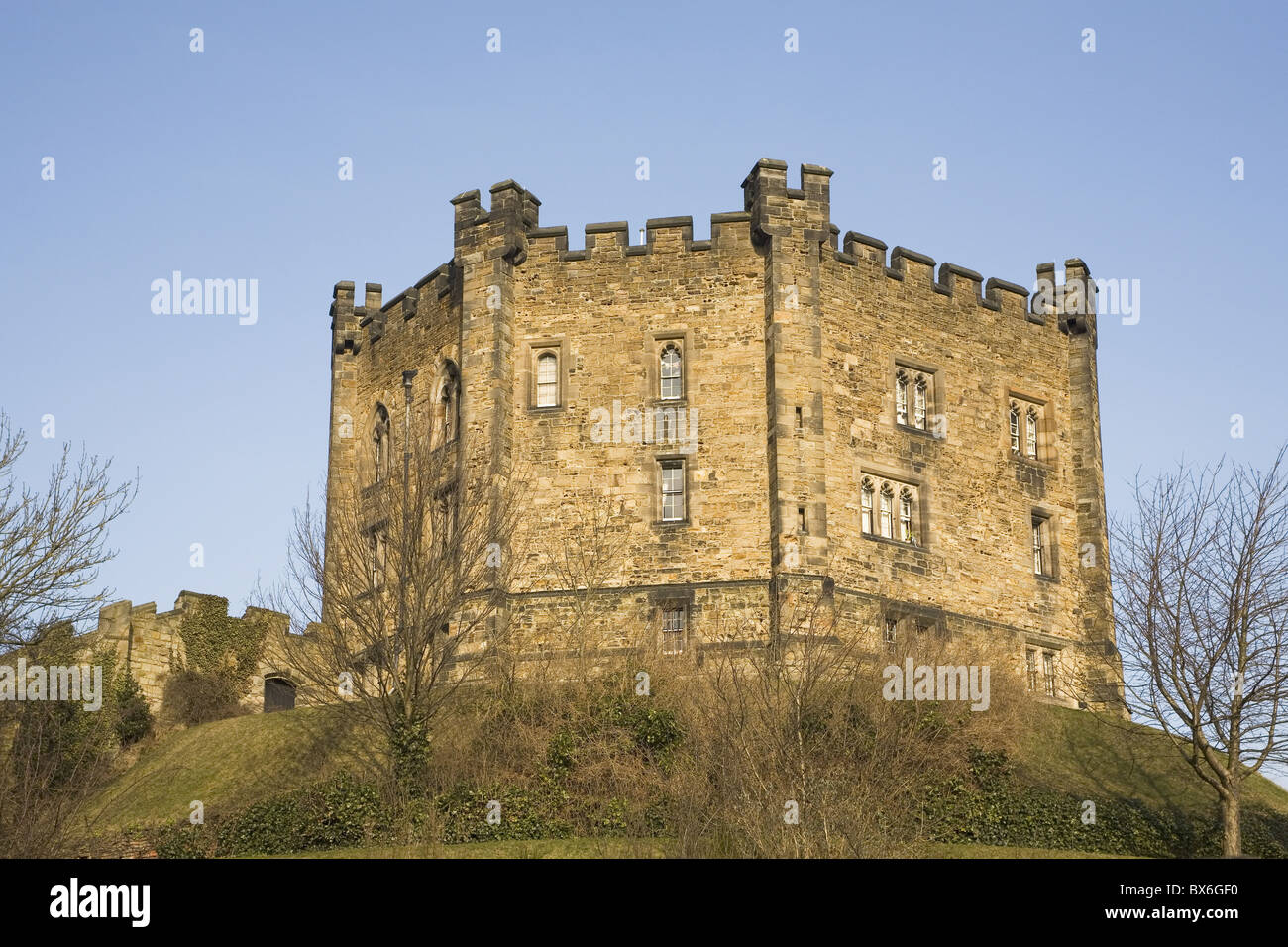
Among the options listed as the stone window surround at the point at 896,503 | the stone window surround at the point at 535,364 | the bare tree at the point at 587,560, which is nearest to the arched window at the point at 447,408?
the stone window surround at the point at 535,364

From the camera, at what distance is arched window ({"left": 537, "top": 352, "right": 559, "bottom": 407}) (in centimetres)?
3862

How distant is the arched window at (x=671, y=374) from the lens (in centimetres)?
3803

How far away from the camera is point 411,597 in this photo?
31156 mm

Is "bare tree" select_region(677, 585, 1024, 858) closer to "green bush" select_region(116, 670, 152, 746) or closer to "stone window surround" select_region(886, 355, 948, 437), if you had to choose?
"stone window surround" select_region(886, 355, 948, 437)

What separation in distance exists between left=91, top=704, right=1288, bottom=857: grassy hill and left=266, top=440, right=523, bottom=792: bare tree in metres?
1.50

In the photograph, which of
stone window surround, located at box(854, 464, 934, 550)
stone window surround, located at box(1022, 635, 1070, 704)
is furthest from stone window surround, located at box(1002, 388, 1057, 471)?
stone window surround, located at box(1022, 635, 1070, 704)

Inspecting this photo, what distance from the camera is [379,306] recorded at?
147ft

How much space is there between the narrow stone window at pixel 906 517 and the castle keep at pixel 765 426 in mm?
48

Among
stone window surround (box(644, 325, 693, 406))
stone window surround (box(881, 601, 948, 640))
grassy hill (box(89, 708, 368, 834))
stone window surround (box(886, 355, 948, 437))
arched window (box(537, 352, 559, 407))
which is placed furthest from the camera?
stone window surround (box(886, 355, 948, 437))

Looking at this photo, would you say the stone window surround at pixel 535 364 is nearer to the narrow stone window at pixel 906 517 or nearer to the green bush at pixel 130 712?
the narrow stone window at pixel 906 517

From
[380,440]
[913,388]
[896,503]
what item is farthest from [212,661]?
[913,388]

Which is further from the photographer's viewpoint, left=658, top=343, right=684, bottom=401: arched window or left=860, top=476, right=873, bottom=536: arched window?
left=658, top=343, right=684, bottom=401: arched window

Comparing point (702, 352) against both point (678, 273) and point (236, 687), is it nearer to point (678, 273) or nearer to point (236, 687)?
point (678, 273)
